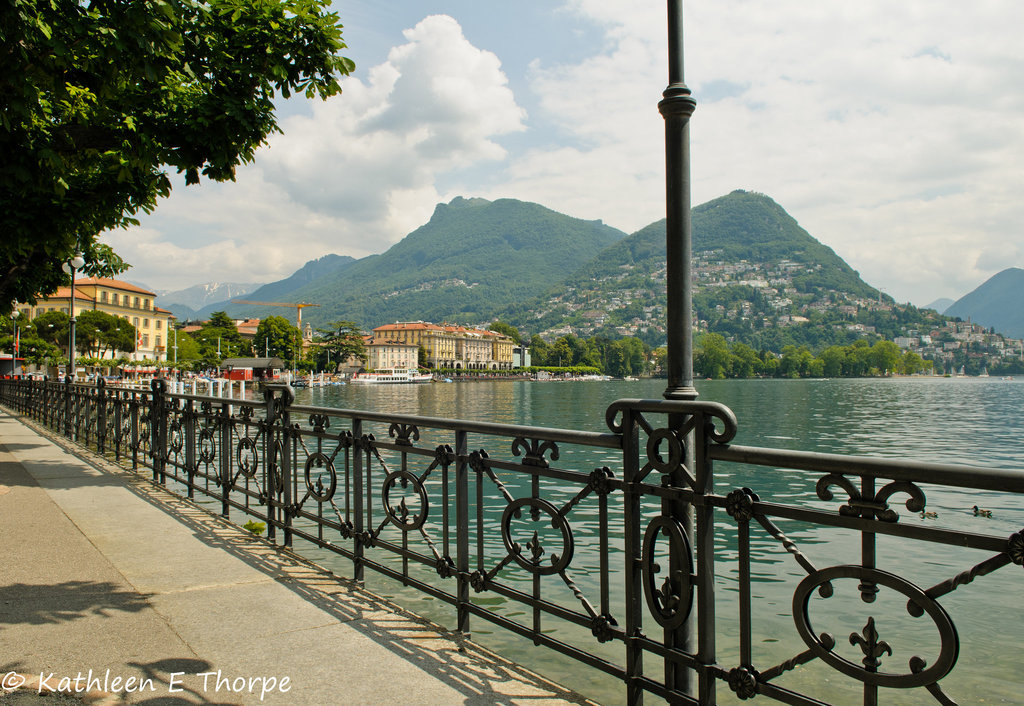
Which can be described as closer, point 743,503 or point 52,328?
point 743,503

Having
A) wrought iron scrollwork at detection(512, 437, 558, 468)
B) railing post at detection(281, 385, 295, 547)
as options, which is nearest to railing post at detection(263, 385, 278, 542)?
railing post at detection(281, 385, 295, 547)

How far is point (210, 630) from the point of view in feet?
12.4

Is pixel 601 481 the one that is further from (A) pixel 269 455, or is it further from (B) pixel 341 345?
(B) pixel 341 345

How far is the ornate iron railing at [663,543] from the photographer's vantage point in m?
2.22

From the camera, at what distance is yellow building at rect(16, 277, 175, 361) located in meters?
106

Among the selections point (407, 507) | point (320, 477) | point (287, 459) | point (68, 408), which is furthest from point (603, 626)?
point (68, 408)

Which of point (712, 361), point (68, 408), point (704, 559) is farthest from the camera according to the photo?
point (712, 361)

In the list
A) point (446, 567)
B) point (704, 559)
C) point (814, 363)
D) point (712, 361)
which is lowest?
point (446, 567)

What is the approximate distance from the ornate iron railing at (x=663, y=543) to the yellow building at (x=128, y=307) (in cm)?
10717

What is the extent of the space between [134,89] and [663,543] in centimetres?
935

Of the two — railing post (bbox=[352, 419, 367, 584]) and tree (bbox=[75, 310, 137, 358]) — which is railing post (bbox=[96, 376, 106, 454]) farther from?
tree (bbox=[75, 310, 137, 358])

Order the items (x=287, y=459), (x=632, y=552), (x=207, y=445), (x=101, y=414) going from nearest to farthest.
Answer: (x=632, y=552) → (x=287, y=459) → (x=207, y=445) → (x=101, y=414)

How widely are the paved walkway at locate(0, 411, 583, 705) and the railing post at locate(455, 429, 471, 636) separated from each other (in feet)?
0.56

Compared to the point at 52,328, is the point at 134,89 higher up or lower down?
lower down
